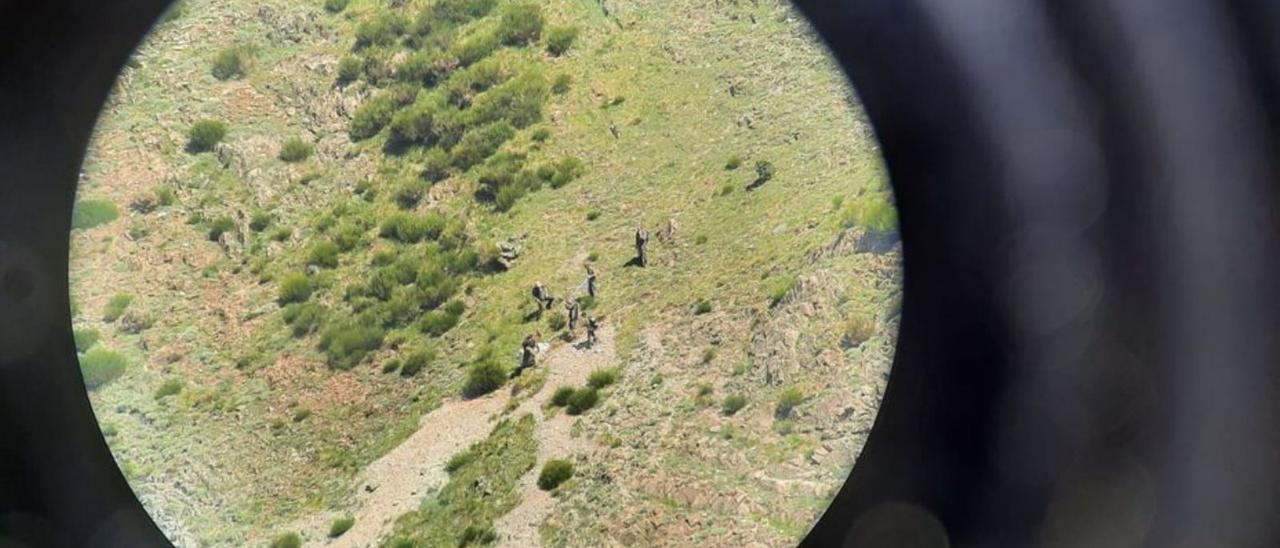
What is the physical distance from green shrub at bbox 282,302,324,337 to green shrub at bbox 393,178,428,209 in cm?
192

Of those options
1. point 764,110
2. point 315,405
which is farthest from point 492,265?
point 764,110

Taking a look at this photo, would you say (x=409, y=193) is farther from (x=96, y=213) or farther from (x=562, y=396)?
(x=562, y=396)

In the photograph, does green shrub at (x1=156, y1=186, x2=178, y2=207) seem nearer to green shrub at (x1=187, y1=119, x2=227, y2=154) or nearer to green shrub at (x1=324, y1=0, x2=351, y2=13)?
green shrub at (x1=187, y1=119, x2=227, y2=154)

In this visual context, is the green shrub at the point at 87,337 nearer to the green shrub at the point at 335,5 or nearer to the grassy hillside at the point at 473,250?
the grassy hillside at the point at 473,250

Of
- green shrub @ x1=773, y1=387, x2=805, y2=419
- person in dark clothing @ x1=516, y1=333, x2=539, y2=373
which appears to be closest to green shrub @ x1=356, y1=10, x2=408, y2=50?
person in dark clothing @ x1=516, y1=333, x2=539, y2=373

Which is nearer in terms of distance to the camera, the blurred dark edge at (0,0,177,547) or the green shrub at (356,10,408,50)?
the blurred dark edge at (0,0,177,547)

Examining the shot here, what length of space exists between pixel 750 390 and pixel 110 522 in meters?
7.13

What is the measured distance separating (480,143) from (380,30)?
2822 mm

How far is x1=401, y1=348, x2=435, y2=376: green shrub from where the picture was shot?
1107 centimetres

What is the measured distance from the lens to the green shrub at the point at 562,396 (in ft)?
32.9

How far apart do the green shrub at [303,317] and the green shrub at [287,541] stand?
299cm

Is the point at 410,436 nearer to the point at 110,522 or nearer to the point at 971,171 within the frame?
the point at 110,522

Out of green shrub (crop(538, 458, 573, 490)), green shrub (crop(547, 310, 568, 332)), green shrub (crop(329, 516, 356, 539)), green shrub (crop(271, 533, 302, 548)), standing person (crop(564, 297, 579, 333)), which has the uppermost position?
standing person (crop(564, 297, 579, 333))

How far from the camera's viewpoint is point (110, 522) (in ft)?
8.61
